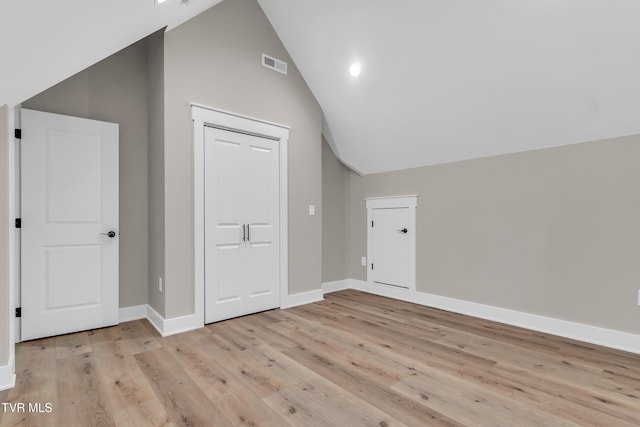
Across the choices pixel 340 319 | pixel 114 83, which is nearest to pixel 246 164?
pixel 114 83

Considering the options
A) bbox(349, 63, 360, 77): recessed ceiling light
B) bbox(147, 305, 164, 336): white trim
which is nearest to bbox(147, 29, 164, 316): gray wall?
bbox(147, 305, 164, 336): white trim

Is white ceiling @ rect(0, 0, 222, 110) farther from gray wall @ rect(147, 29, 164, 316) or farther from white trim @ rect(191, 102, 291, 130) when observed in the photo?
white trim @ rect(191, 102, 291, 130)

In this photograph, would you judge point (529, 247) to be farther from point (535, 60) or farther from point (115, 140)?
point (115, 140)

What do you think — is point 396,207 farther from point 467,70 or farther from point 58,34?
point 58,34

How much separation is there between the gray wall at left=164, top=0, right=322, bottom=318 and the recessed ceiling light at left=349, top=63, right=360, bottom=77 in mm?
721

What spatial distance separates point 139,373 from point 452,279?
3.08 meters

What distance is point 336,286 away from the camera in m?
4.72

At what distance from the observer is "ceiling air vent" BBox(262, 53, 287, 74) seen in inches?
143

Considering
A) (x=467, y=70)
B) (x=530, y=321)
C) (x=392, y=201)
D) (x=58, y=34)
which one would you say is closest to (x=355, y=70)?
(x=467, y=70)

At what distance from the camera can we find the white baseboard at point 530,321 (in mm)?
2582

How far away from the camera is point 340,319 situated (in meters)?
3.34

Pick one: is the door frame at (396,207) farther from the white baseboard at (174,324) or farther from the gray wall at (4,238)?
the gray wall at (4,238)

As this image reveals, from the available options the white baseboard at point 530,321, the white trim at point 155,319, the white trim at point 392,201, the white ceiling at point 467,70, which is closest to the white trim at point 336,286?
the white baseboard at point 530,321

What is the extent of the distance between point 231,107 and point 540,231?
10.6ft
